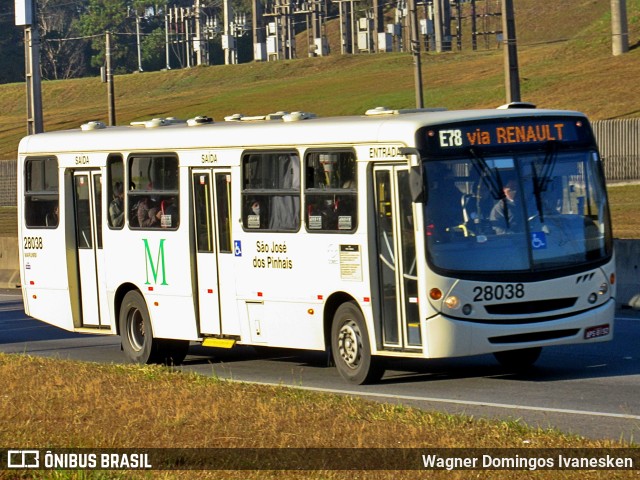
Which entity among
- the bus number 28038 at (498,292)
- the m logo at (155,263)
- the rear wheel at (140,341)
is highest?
the m logo at (155,263)

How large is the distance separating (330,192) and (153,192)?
314 centimetres

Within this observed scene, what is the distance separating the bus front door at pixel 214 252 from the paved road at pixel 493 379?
61cm

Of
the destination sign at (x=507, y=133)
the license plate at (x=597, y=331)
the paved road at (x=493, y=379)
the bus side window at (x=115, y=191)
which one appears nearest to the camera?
the paved road at (x=493, y=379)

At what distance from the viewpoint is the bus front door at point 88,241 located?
17.5 metres

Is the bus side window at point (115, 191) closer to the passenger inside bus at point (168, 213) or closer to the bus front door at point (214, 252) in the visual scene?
the passenger inside bus at point (168, 213)

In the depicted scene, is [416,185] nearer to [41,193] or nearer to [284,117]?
[284,117]

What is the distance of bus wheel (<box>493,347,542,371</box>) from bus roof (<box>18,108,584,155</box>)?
246cm

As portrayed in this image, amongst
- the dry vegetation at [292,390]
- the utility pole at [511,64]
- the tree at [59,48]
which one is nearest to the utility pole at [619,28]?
the dry vegetation at [292,390]

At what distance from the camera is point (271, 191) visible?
14977mm

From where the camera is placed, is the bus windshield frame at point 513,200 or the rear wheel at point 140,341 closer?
the bus windshield frame at point 513,200

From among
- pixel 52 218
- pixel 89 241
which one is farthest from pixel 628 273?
pixel 52 218

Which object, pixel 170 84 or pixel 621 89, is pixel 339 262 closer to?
pixel 621 89

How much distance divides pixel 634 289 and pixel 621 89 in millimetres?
41235

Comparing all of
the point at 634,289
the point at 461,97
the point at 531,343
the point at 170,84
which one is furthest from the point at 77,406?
the point at 170,84
